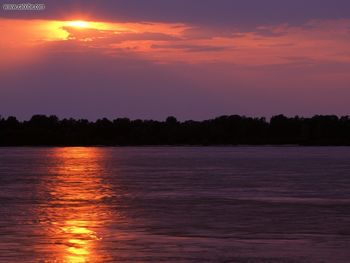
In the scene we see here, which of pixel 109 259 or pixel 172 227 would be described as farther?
pixel 172 227

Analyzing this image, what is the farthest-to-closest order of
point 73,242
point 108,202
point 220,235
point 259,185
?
point 259,185 < point 108,202 < point 220,235 < point 73,242

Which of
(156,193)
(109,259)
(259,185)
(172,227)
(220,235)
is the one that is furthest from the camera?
(259,185)

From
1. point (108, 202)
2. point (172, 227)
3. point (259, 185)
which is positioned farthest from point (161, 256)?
point (259, 185)

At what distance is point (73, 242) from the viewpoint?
20156 mm

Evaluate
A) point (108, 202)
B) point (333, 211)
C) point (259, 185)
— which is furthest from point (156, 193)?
point (333, 211)

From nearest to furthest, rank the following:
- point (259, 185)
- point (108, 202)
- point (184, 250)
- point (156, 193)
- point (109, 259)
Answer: point (109, 259), point (184, 250), point (108, 202), point (156, 193), point (259, 185)

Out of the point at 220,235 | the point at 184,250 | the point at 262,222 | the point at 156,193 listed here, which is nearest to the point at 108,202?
the point at 156,193

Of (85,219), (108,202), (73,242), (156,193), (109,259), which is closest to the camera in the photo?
(109,259)

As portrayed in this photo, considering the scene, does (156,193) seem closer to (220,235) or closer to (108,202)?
(108,202)

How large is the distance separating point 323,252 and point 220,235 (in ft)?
11.5

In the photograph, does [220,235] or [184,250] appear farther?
[220,235]

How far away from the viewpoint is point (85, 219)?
25.7 m

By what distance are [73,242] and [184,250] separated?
278cm

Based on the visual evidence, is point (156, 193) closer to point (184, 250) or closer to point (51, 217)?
point (51, 217)
